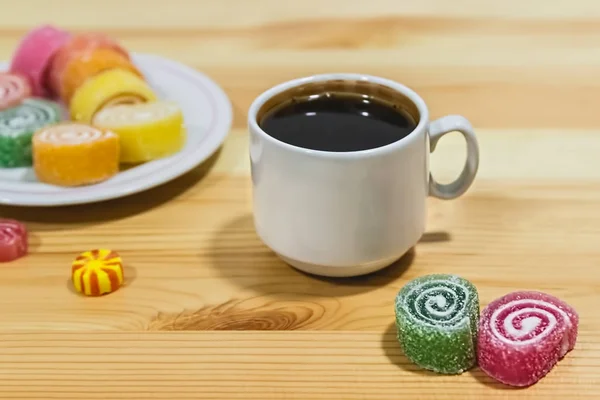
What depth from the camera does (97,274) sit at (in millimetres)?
748

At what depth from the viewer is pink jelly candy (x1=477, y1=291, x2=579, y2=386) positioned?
63 centimetres

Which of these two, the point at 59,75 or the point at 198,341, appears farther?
the point at 59,75

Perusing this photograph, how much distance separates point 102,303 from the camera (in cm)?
75

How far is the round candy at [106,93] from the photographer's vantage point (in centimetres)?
94

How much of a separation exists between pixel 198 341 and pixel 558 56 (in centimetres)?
70

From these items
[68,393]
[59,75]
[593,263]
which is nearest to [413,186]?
[593,263]

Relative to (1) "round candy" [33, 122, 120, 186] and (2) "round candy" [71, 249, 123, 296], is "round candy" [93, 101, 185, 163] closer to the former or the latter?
(1) "round candy" [33, 122, 120, 186]

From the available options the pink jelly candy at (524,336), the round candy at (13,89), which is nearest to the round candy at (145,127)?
the round candy at (13,89)

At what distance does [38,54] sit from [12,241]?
1.09 feet

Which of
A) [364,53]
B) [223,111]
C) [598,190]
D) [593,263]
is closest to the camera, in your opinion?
[593,263]

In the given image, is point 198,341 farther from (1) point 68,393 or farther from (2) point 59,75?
(2) point 59,75

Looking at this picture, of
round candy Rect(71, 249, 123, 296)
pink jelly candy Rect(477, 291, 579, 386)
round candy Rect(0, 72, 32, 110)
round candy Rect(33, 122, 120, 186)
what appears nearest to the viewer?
pink jelly candy Rect(477, 291, 579, 386)

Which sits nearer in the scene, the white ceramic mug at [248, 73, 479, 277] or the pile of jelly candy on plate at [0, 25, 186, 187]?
the white ceramic mug at [248, 73, 479, 277]

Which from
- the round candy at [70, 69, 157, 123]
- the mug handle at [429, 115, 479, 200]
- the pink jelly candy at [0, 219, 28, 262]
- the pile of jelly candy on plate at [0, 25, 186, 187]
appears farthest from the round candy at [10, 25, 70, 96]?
the mug handle at [429, 115, 479, 200]
